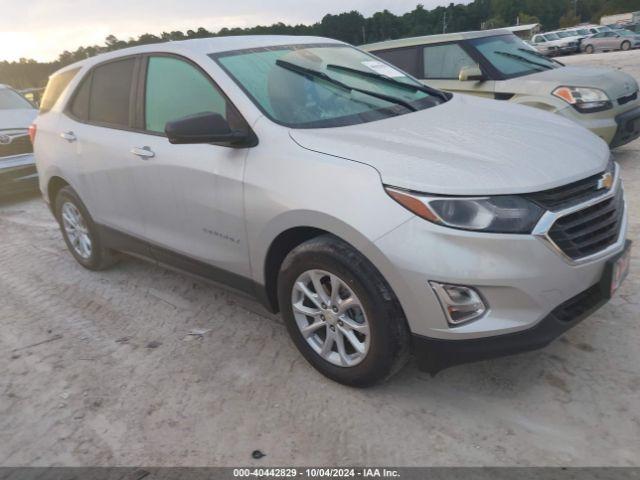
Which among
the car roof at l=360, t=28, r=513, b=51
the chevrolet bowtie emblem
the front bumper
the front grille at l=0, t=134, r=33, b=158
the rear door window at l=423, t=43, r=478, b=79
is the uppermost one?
the car roof at l=360, t=28, r=513, b=51

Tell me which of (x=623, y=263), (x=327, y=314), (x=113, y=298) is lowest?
(x=113, y=298)

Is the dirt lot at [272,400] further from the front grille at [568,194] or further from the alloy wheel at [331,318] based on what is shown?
the front grille at [568,194]

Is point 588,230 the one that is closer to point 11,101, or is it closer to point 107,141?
point 107,141

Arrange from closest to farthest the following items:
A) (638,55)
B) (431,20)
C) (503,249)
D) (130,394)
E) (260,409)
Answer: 1. (503,249)
2. (260,409)
3. (130,394)
4. (638,55)
5. (431,20)

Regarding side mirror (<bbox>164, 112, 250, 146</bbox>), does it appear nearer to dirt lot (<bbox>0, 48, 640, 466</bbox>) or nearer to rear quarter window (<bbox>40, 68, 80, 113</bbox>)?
dirt lot (<bbox>0, 48, 640, 466</bbox>)

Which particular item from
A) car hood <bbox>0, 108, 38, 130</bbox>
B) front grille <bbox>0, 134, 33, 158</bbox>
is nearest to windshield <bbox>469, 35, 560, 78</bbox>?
front grille <bbox>0, 134, 33, 158</bbox>

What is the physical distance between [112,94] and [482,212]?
2.89 meters

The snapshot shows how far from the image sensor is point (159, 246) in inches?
143

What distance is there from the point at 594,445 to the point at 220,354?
6.49 feet

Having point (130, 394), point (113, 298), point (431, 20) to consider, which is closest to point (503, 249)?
point (130, 394)

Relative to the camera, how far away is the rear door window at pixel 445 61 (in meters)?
6.54

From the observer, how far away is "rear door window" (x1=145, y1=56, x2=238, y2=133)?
10.2 ft

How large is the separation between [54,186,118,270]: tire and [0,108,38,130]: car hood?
3.95 metres

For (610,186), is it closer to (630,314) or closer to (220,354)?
(630,314)
